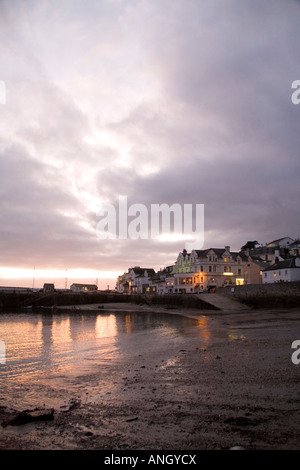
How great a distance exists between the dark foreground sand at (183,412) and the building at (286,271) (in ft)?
159

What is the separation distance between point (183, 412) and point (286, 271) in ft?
186

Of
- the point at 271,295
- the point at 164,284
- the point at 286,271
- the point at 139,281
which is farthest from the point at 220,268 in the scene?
the point at 139,281

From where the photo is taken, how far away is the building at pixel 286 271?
191 ft

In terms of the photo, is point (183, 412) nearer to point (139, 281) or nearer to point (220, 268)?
point (220, 268)

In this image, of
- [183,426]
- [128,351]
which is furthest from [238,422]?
[128,351]

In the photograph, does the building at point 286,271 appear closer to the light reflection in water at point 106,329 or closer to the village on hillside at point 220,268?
the village on hillside at point 220,268

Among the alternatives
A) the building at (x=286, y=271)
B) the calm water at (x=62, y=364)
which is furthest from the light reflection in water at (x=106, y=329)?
the building at (x=286, y=271)

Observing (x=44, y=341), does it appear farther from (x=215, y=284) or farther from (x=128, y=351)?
(x=215, y=284)

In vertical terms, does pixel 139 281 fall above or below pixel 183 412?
above

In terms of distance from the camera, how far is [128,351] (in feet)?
65.5

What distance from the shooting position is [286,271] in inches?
2352

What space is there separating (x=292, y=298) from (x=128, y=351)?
122ft

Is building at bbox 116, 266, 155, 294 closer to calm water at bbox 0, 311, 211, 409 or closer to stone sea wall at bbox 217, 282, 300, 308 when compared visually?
stone sea wall at bbox 217, 282, 300, 308
